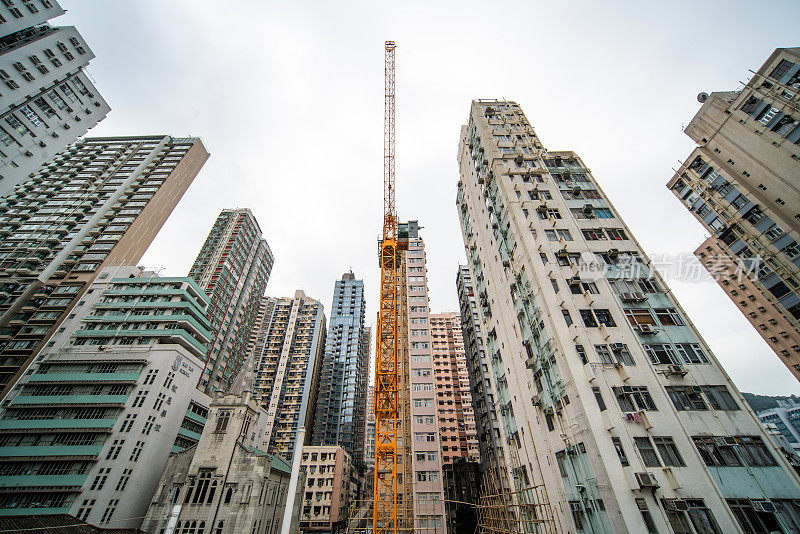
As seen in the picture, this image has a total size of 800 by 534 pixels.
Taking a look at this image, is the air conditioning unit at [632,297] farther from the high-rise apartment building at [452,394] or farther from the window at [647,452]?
the high-rise apartment building at [452,394]

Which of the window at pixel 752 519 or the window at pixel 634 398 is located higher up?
the window at pixel 634 398

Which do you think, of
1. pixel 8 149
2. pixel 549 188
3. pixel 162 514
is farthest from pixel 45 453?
pixel 549 188

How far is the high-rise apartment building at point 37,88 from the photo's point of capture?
34.3 meters

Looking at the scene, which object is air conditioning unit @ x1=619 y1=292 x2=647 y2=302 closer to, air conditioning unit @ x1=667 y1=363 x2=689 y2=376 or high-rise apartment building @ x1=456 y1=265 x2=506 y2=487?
air conditioning unit @ x1=667 y1=363 x2=689 y2=376

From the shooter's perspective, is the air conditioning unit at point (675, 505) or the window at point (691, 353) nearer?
the air conditioning unit at point (675, 505)

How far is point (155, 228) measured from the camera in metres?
71.6

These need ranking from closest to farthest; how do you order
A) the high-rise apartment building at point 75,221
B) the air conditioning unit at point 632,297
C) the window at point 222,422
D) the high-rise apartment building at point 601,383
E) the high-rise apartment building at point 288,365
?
1. the high-rise apartment building at point 601,383
2. the air conditioning unit at point 632,297
3. the window at point 222,422
4. the high-rise apartment building at point 75,221
5. the high-rise apartment building at point 288,365

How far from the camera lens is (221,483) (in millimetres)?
34938

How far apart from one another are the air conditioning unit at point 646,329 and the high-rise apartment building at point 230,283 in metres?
76.0

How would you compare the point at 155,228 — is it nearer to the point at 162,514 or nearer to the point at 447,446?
the point at 162,514

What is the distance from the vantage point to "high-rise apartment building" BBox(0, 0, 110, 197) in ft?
112

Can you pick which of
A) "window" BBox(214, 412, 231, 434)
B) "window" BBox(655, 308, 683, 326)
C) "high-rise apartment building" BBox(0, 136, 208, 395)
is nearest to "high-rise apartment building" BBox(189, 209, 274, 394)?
"high-rise apartment building" BBox(0, 136, 208, 395)

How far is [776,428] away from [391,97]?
157m

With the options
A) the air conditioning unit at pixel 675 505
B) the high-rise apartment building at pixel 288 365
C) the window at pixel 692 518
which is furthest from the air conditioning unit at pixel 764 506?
the high-rise apartment building at pixel 288 365
